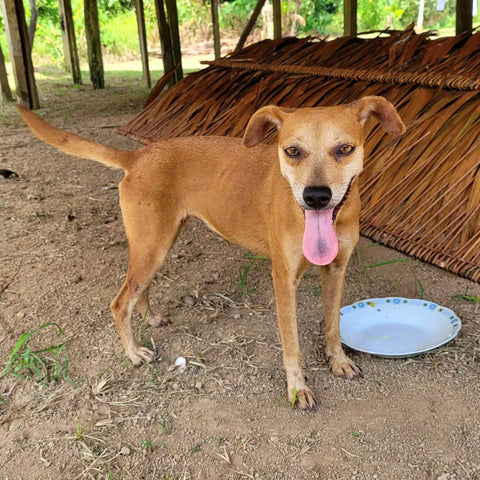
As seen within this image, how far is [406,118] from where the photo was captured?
4.32m

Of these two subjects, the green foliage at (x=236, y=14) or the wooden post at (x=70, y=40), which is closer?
the wooden post at (x=70, y=40)

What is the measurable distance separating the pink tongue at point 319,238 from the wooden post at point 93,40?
976cm

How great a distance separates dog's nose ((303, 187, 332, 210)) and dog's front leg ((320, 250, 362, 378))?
56 centimetres

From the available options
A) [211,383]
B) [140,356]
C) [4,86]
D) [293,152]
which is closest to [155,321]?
[140,356]

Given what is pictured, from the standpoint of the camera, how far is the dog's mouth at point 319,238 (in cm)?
237

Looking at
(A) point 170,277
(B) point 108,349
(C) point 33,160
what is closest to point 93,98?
(C) point 33,160

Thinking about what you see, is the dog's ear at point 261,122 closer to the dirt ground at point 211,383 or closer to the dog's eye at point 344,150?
the dog's eye at point 344,150

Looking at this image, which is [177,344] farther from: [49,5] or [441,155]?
[49,5]

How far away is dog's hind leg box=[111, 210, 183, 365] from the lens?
3002 millimetres

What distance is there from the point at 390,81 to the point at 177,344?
9.31 feet

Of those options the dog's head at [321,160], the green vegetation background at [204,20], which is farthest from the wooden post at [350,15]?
the green vegetation background at [204,20]

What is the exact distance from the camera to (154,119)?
20.9 feet

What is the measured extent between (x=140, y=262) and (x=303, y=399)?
111 cm

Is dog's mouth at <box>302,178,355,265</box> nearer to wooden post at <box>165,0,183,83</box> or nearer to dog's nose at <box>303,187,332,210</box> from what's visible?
dog's nose at <box>303,187,332,210</box>
